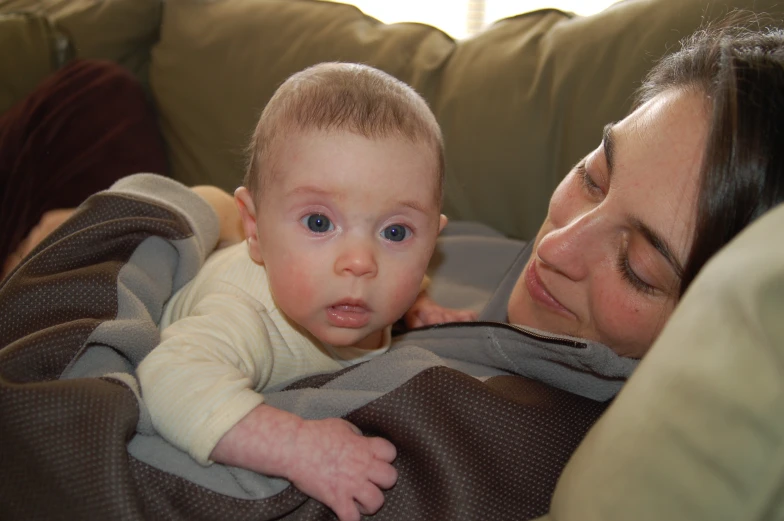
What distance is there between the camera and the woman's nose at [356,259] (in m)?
0.86

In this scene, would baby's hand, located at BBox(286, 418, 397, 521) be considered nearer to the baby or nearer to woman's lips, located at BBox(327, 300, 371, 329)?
the baby

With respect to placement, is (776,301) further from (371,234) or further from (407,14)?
(407,14)

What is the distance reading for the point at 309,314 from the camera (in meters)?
0.91

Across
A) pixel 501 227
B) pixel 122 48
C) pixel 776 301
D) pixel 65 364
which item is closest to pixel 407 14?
pixel 122 48

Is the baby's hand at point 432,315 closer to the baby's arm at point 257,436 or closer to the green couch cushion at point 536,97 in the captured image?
the green couch cushion at point 536,97

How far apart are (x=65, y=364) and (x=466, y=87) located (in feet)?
3.88

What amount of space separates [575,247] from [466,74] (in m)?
0.85

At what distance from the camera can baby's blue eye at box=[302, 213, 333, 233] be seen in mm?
885

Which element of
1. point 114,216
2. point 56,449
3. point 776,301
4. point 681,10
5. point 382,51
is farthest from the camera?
point 382,51

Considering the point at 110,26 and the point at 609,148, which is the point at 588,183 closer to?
the point at 609,148

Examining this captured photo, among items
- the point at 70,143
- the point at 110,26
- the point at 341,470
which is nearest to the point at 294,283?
the point at 341,470

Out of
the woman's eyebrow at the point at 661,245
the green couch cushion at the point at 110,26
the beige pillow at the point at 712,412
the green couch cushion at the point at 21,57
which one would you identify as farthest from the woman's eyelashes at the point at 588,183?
the green couch cushion at the point at 21,57

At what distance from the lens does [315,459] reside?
751mm

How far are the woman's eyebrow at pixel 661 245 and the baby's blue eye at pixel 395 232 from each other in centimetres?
30
